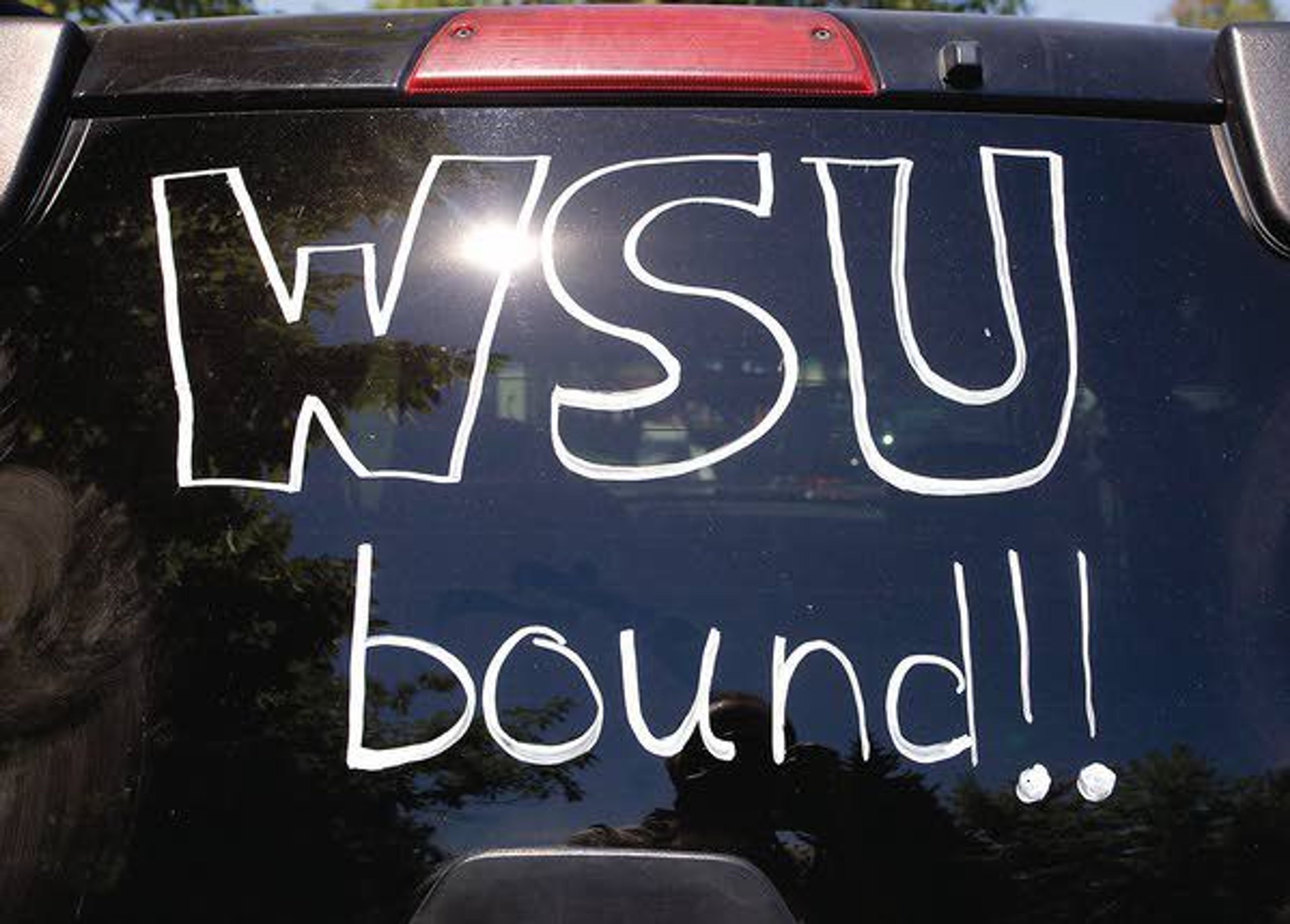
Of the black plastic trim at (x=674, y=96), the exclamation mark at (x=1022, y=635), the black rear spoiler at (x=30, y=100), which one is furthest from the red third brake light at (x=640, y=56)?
the exclamation mark at (x=1022, y=635)

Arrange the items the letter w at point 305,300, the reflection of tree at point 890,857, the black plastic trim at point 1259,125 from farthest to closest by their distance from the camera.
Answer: the black plastic trim at point 1259,125 < the letter w at point 305,300 < the reflection of tree at point 890,857

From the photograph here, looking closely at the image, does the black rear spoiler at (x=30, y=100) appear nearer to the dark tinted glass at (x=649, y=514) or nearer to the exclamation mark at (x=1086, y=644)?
the dark tinted glass at (x=649, y=514)

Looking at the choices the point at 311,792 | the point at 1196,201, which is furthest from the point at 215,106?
the point at 1196,201

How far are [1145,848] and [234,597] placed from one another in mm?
936

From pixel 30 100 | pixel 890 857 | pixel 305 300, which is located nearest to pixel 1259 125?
pixel 890 857

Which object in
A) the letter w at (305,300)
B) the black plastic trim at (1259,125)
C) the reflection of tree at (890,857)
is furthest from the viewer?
the black plastic trim at (1259,125)

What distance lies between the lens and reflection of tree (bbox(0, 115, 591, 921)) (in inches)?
62.8

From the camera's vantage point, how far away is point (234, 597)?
1.68m

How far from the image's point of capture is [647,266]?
5.87 ft

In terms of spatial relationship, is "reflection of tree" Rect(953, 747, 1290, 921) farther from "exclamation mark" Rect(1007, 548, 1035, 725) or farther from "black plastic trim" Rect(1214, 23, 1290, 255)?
"black plastic trim" Rect(1214, 23, 1290, 255)

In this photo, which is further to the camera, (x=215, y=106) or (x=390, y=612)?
(x=215, y=106)

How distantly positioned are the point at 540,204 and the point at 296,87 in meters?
0.33

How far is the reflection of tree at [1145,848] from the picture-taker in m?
1.59

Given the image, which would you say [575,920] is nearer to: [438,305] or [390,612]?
[390,612]
